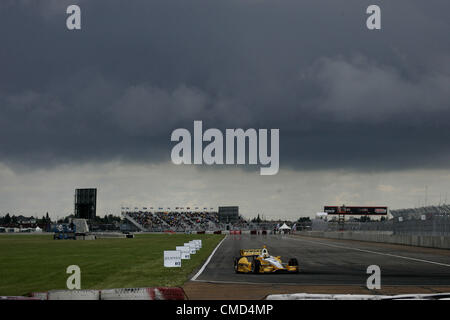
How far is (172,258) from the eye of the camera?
23.9 m

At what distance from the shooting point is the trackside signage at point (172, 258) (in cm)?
2370

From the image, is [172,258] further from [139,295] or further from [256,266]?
[139,295]

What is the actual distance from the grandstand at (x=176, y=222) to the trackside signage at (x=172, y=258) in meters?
145

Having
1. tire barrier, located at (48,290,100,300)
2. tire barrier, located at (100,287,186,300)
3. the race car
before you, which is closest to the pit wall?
the race car

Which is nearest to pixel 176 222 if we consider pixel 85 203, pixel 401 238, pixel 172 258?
pixel 85 203

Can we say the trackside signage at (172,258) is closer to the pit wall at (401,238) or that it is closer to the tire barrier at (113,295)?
the tire barrier at (113,295)

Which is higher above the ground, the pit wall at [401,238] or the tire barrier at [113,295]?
the tire barrier at [113,295]

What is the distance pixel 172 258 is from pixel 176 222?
543 feet

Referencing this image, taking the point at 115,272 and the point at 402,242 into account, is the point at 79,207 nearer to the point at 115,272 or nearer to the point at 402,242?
the point at 402,242

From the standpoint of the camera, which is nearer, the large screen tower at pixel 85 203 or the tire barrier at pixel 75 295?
the tire barrier at pixel 75 295

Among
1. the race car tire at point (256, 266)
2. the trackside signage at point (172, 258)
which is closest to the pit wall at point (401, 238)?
the trackside signage at point (172, 258)
